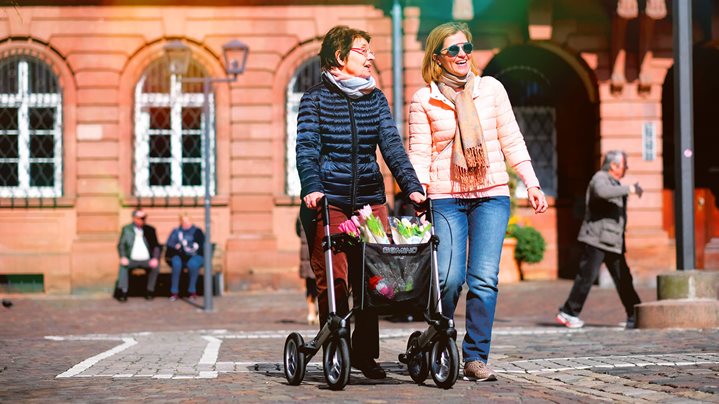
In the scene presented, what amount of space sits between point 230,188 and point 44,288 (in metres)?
3.41

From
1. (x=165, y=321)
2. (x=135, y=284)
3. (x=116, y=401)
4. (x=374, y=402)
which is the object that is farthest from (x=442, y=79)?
(x=135, y=284)

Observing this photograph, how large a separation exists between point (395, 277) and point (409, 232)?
0.94 feet

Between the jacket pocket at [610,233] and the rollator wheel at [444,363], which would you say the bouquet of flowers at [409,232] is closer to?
the rollator wheel at [444,363]

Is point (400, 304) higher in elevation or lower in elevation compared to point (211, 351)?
higher

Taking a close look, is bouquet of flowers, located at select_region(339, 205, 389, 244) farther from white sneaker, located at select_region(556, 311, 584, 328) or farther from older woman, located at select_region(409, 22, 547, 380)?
white sneaker, located at select_region(556, 311, 584, 328)

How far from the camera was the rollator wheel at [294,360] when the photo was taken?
7.65 metres

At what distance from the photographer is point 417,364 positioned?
25.2 ft

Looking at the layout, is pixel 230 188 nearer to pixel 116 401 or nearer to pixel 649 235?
pixel 649 235

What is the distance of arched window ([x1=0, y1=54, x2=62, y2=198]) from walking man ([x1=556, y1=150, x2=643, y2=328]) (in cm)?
1173

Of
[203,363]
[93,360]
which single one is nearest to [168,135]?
[93,360]

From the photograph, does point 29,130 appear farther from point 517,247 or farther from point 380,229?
point 380,229

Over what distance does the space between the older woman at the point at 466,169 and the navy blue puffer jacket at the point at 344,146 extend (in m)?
0.20

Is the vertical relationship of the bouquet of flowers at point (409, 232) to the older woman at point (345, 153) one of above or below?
below

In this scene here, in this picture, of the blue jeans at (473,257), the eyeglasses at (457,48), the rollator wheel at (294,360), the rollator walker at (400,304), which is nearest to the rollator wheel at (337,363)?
the rollator walker at (400,304)
